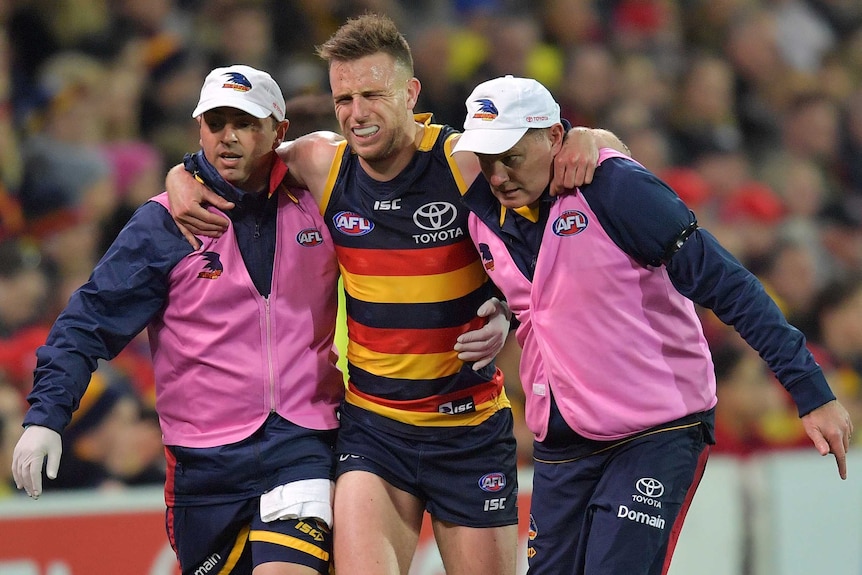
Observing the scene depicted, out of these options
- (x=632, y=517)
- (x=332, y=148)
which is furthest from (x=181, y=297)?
(x=632, y=517)

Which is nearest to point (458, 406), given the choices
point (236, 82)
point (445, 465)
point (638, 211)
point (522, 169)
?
point (445, 465)

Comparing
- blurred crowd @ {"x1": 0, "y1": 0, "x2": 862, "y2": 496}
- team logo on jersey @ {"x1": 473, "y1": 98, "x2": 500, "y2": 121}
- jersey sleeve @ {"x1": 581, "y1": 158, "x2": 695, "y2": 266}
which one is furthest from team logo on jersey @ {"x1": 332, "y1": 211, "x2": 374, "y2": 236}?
blurred crowd @ {"x1": 0, "y1": 0, "x2": 862, "y2": 496}

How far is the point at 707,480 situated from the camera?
23.8ft

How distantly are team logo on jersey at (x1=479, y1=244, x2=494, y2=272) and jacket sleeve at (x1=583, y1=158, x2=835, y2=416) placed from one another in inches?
19.3

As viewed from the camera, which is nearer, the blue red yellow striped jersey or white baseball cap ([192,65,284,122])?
white baseball cap ([192,65,284,122])

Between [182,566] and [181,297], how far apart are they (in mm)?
1007

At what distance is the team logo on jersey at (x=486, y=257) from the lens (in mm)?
4395

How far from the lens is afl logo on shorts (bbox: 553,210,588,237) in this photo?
4094 millimetres

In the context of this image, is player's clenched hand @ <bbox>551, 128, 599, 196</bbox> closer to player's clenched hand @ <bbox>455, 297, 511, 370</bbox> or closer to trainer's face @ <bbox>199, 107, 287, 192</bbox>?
player's clenched hand @ <bbox>455, 297, 511, 370</bbox>

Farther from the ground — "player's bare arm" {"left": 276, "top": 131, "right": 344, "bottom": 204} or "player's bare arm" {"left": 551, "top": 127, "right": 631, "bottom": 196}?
"player's bare arm" {"left": 551, "top": 127, "right": 631, "bottom": 196}

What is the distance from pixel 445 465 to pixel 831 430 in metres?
1.45

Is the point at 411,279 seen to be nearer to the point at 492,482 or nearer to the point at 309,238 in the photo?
the point at 309,238

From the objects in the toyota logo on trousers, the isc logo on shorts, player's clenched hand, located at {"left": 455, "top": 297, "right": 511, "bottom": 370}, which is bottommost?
the isc logo on shorts

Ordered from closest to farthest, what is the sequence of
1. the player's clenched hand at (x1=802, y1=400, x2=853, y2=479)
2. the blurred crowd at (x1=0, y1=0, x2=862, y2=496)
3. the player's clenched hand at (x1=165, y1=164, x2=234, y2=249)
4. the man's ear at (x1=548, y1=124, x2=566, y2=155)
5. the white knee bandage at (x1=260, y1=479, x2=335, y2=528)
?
the player's clenched hand at (x1=802, y1=400, x2=853, y2=479) < the man's ear at (x1=548, y1=124, x2=566, y2=155) < the white knee bandage at (x1=260, y1=479, x2=335, y2=528) < the player's clenched hand at (x1=165, y1=164, x2=234, y2=249) < the blurred crowd at (x1=0, y1=0, x2=862, y2=496)
